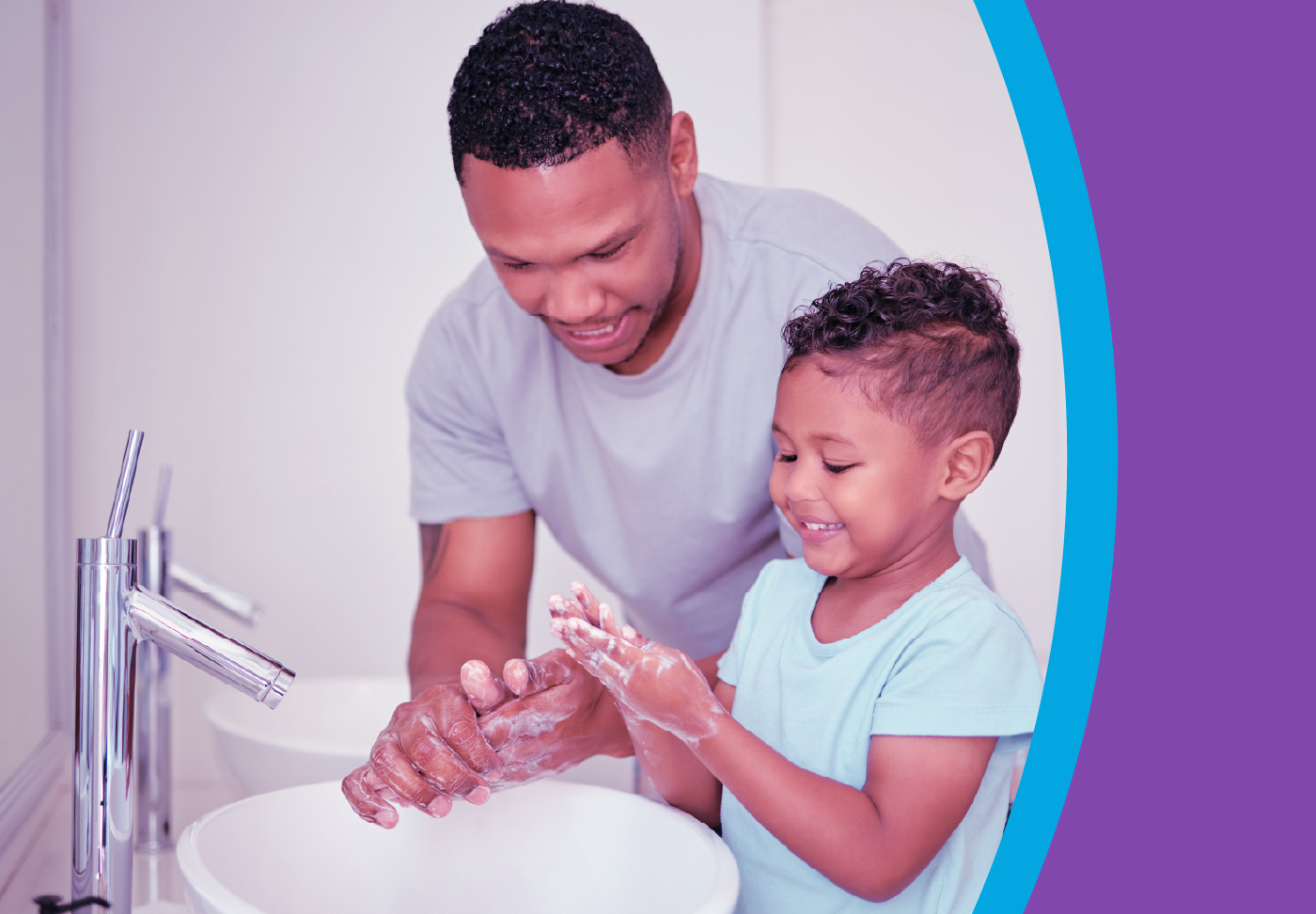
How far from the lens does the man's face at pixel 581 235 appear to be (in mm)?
918

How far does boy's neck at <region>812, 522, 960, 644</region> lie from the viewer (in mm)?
861

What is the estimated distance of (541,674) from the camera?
888mm

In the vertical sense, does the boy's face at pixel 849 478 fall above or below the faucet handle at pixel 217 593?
above

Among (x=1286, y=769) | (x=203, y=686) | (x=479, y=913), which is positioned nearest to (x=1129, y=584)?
(x=1286, y=769)

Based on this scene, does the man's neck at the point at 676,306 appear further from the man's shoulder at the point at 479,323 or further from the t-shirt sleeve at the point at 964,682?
the t-shirt sleeve at the point at 964,682

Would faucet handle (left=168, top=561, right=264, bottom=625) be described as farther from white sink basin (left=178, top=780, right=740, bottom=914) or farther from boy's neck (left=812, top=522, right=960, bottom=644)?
boy's neck (left=812, top=522, right=960, bottom=644)

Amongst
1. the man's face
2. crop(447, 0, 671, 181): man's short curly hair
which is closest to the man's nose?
the man's face

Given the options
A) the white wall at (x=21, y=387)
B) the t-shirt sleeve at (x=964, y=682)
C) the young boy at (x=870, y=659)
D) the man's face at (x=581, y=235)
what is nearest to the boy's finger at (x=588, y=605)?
the young boy at (x=870, y=659)

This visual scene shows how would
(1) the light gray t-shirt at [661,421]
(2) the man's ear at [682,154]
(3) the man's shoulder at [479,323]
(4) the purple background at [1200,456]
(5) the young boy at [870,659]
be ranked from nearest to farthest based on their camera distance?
(4) the purple background at [1200,456], (5) the young boy at [870,659], (2) the man's ear at [682,154], (1) the light gray t-shirt at [661,421], (3) the man's shoulder at [479,323]

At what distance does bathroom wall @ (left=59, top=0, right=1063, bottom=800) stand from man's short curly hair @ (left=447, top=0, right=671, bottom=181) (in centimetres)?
55

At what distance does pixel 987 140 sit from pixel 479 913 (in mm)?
1224

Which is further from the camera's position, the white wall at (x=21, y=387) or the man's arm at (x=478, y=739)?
the white wall at (x=21, y=387)

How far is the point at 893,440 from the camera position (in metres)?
0.81

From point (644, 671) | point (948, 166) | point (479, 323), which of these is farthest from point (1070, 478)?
point (948, 166)
